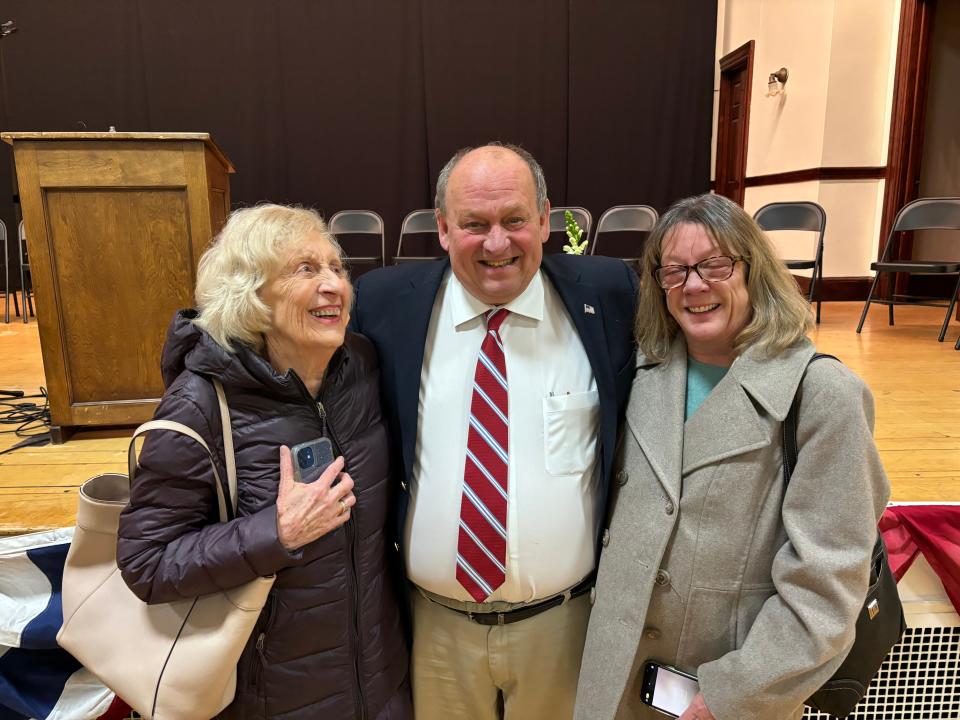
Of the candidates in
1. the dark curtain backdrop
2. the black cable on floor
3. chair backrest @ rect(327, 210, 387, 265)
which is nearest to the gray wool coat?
the black cable on floor

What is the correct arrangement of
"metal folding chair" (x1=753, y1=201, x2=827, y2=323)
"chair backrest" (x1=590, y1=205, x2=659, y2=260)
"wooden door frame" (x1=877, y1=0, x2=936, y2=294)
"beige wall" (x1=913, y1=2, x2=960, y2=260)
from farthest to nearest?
1. "beige wall" (x1=913, y1=2, x2=960, y2=260)
2. "chair backrest" (x1=590, y1=205, x2=659, y2=260)
3. "wooden door frame" (x1=877, y1=0, x2=936, y2=294)
4. "metal folding chair" (x1=753, y1=201, x2=827, y2=323)

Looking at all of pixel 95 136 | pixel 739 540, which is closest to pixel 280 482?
pixel 739 540

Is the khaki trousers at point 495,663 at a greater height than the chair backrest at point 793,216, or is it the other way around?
the chair backrest at point 793,216

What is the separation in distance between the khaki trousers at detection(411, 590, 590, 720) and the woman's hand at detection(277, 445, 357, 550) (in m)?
0.48

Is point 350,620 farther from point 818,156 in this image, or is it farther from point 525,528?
point 818,156

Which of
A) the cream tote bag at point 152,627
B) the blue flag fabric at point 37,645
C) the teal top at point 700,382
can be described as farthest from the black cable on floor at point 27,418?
the teal top at point 700,382

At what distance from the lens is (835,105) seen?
5.30m

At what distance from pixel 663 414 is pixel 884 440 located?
1.46 m

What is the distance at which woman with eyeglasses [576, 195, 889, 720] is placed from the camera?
1083 mm

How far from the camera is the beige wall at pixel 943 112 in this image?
561cm

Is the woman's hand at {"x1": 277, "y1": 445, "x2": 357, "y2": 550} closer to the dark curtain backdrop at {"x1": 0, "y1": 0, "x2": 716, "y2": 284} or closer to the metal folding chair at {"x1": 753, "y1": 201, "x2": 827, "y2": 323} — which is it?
the metal folding chair at {"x1": 753, "y1": 201, "x2": 827, "y2": 323}

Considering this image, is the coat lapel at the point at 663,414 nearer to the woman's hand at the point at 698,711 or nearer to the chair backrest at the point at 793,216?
the woman's hand at the point at 698,711

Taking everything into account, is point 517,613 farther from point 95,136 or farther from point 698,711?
point 95,136

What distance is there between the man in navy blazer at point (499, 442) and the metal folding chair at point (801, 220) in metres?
3.69
